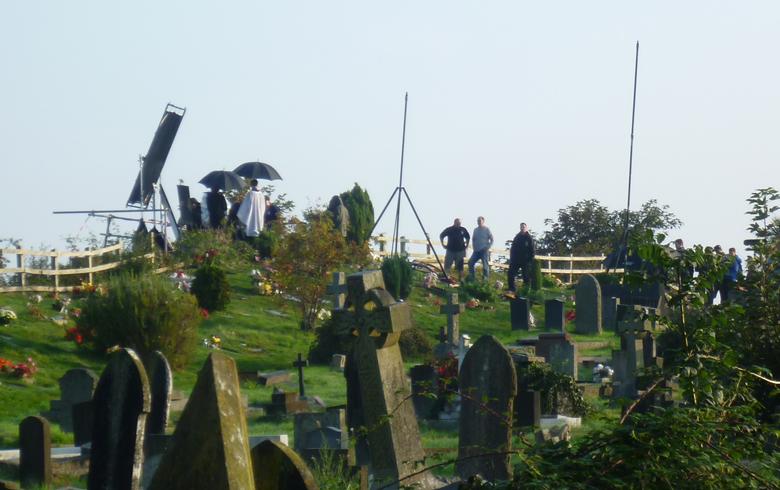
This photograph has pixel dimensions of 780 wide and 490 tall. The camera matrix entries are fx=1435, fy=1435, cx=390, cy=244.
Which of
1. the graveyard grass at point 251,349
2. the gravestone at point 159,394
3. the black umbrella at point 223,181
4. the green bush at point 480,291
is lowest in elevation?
the graveyard grass at point 251,349

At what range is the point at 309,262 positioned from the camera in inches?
1101

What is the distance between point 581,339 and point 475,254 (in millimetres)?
8356

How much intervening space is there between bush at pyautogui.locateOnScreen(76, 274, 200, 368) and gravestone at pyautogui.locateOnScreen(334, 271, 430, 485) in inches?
292

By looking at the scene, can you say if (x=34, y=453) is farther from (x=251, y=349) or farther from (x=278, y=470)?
(x=251, y=349)

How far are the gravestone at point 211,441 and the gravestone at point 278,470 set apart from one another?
22.6 inches

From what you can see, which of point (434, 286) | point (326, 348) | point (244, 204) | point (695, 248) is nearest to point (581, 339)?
point (326, 348)

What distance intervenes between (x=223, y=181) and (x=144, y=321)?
14454mm

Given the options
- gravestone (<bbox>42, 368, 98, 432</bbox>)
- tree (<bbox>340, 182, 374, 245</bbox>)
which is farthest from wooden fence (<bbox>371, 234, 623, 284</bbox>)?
gravestone (<bbox>42, 368, 98, 432</bbox>)

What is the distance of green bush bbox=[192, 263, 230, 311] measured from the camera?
2562 cm

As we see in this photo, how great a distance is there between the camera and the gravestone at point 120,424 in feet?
26.5

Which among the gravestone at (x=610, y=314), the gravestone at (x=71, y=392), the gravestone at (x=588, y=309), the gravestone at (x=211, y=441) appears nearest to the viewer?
the gravestone at (x=211, y=441)

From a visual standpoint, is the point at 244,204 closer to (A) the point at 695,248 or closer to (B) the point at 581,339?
(B) the point at 581,339

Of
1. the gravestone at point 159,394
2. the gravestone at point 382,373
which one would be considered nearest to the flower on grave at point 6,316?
the gravestone at point 382,373

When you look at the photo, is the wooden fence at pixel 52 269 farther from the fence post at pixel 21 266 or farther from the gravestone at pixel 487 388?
the gravestone at pixel 487 388
